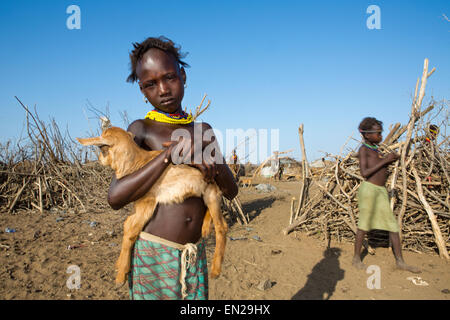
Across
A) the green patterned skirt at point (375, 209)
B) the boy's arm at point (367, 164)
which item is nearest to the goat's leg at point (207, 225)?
the boy's arm at point (367, 164)

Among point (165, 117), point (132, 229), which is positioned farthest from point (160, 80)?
point (132, 229)

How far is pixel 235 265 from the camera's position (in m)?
4.25

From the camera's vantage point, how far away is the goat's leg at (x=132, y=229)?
1.26 meters

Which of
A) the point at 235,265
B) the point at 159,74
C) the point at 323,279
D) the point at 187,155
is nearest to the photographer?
the point at 187,155

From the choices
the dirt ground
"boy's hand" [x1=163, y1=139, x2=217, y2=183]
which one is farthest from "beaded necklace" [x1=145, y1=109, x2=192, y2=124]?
the dirt ground

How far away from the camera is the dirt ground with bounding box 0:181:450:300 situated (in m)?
3.43

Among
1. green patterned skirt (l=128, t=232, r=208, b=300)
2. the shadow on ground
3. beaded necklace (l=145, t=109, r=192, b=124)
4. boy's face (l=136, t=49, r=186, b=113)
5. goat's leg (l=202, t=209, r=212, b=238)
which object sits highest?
boy's face (l=136, t=49, r=186, b=113)

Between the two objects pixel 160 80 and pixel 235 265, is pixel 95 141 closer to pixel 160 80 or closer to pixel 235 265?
pixel 160 80

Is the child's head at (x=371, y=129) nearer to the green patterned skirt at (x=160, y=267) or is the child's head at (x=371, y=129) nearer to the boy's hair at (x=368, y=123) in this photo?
the boy's hair at (x=368, y=123)

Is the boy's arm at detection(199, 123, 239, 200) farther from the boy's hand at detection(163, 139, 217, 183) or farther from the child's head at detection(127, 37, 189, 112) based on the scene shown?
the child's head at detection(127, 37, 189, 112)

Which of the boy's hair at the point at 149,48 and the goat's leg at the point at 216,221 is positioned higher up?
the boy's hair at the point at 149,48

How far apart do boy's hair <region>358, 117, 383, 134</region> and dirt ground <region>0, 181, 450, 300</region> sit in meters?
2.11

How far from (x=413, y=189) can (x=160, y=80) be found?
16.3ft

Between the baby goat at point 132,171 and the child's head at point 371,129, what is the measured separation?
3450 mm
